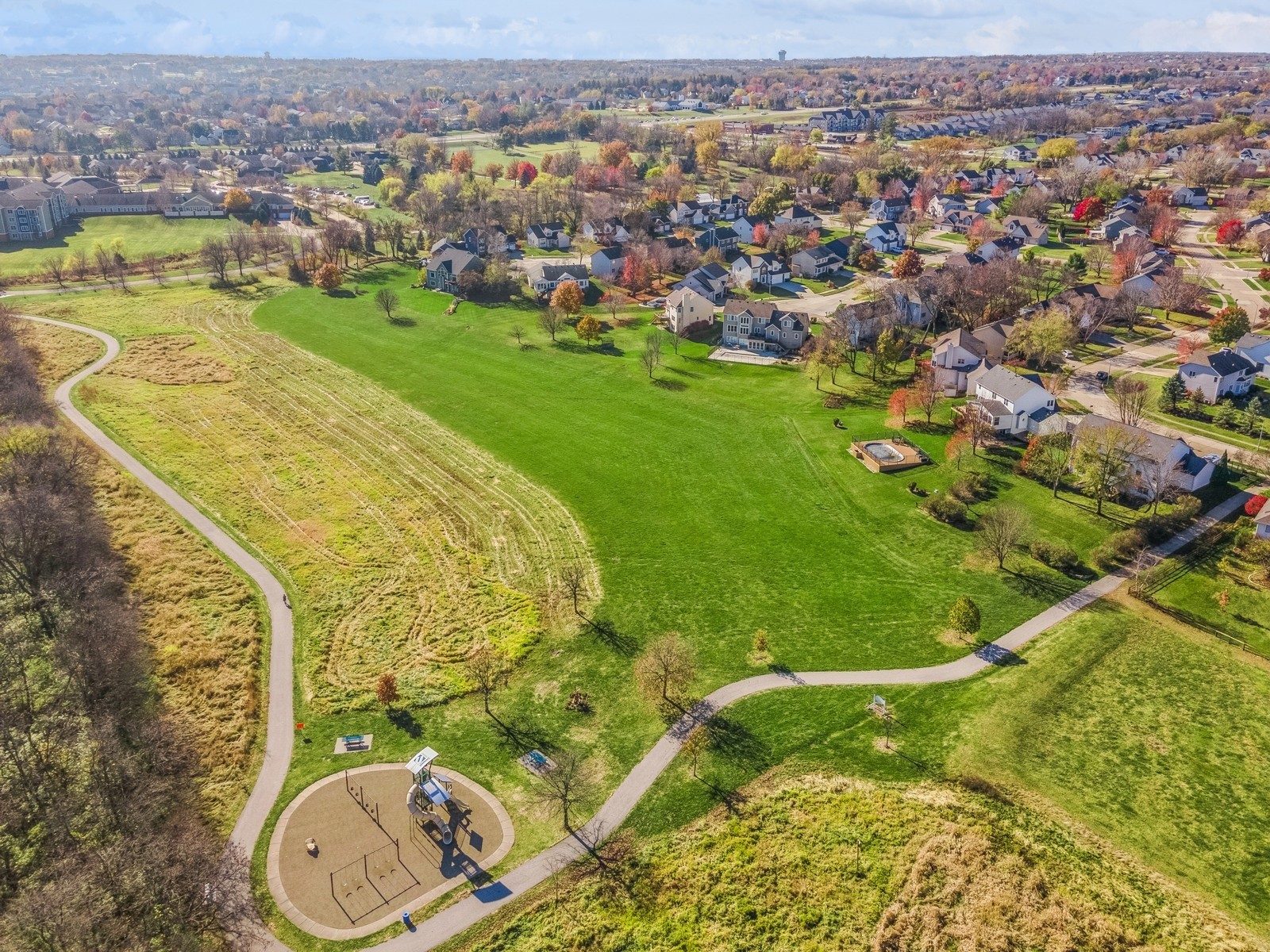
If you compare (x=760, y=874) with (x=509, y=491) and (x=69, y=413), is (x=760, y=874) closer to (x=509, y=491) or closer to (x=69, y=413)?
(x=509, y=491)

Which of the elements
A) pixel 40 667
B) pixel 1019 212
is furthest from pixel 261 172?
pixel 40 667

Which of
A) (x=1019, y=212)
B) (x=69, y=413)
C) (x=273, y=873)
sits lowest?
(x=273, y=873)

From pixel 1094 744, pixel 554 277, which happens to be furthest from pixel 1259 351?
pixel 554 277

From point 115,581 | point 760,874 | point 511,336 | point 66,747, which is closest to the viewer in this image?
point 760,874

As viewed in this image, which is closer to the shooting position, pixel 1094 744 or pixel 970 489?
pixel 1094 744

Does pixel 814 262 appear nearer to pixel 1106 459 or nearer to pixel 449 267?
pixel 449 267

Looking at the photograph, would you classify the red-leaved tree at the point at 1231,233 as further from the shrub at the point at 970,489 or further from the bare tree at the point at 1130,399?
the shrub at the point at 970,489

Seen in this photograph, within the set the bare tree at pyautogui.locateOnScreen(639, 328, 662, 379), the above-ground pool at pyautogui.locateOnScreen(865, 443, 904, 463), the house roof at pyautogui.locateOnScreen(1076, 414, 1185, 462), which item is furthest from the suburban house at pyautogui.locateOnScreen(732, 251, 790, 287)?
the house roof at pyautogui.locateOnScreen(1076, 414, 1185, 462)
